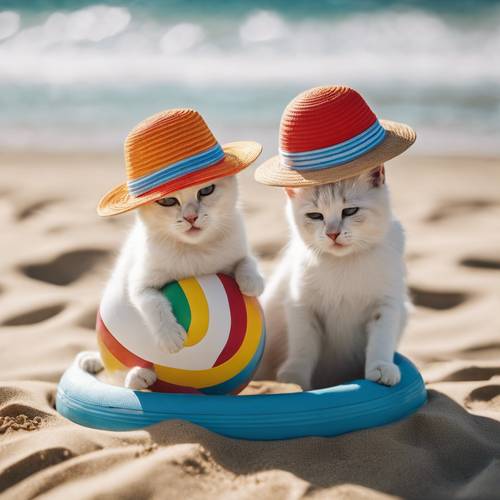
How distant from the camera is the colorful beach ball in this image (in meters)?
2.82

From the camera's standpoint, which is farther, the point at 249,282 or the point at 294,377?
the point at 294,377

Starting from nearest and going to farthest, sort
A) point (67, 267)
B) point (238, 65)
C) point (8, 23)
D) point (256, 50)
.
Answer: point (67, 267), point (238, 65), point (256, 50), point (8, 23)

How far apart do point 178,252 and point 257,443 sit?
797 mm

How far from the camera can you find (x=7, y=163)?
316 inches

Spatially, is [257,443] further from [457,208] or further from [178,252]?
[457,208]

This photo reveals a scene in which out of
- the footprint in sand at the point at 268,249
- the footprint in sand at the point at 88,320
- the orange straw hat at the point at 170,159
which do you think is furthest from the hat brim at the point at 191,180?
the footprint in sand at the point at 268,249

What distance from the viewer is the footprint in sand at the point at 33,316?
164 inches

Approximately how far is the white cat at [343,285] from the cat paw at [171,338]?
664mm

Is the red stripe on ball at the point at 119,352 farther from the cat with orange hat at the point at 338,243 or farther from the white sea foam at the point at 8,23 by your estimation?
the white sea foam at the point at 8,23

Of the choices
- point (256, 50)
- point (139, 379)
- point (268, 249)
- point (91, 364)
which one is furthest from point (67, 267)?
point (256, 50)

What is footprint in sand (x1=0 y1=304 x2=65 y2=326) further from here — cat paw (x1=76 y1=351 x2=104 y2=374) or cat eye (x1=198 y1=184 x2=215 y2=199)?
cat eye (x1=198 y1=184 x2=215 y2=199)

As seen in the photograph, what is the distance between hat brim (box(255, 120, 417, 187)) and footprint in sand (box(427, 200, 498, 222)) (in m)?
2.99

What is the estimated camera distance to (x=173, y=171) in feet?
9.06

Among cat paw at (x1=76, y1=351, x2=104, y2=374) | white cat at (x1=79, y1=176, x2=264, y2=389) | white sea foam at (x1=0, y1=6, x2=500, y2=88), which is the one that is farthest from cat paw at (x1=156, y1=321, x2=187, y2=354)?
white sea foam at (x1=0, y1=6, x2=500, y2=88)
